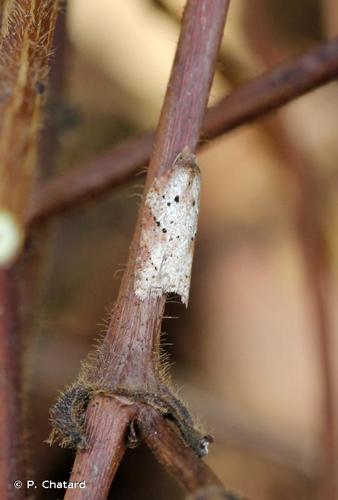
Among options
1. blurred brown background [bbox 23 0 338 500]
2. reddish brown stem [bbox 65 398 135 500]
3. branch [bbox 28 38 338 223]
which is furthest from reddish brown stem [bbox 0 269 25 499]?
blurred brown background [bbox 23 0 338 500]

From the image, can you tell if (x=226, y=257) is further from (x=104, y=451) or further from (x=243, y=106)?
(x=104, y=451)

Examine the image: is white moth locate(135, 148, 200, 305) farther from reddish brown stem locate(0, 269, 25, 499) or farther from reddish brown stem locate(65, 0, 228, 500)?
reddish brown stem locate(0, 269, 25, 499)

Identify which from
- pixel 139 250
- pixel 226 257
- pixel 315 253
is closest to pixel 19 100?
pixel 139 250

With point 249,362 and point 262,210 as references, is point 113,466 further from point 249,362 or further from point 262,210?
point 262,210

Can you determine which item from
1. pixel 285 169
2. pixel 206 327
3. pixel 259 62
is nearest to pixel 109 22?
pixel 259 62

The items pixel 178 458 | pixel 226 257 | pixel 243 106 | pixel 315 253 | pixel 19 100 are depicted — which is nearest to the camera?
pixel 178 458

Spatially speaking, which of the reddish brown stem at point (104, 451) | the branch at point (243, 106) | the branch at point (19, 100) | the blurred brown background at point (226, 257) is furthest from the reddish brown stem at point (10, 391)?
the blurred brown background at point (226, 257)

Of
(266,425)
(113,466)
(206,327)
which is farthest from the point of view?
(206,327)
